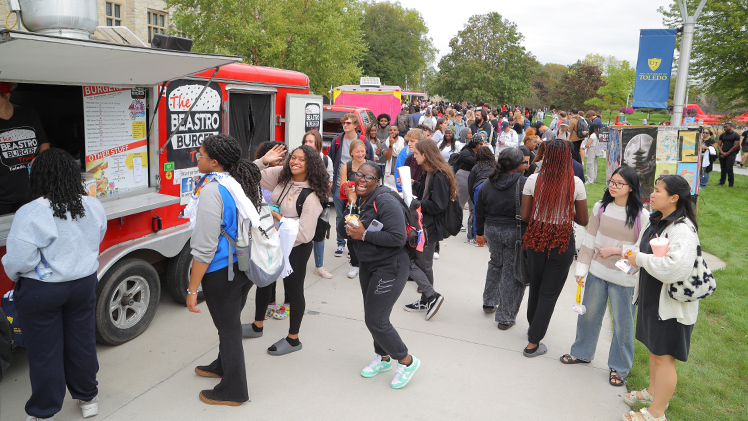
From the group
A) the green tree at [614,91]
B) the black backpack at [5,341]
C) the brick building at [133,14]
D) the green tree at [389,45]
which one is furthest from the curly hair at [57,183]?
the green tree at [389,45]

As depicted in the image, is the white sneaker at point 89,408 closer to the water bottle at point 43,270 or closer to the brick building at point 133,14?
the water bottle at point 43,270

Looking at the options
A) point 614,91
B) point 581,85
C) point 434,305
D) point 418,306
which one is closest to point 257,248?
point 434,305

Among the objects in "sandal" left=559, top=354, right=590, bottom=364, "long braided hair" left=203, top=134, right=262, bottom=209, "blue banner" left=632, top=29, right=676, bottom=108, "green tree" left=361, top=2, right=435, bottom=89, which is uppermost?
"green tree" left=361, top=2, right=435, bottom=89

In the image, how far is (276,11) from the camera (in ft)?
49.3

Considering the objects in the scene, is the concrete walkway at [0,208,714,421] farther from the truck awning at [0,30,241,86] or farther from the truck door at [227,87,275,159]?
the truck awning at [0,30,241,86]

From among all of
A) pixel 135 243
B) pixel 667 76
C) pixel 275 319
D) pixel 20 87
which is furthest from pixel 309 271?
pixel 667 76

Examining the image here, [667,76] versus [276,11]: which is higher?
[276,11]

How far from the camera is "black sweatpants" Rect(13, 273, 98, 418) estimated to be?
126 inches

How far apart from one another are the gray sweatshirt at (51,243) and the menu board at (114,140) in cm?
137

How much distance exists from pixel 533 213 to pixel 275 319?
2.76 m

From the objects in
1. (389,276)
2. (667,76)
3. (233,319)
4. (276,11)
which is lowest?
(233,319)

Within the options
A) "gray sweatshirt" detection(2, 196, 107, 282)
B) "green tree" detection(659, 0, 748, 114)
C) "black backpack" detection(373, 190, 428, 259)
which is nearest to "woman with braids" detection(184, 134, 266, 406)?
"gray sweatshirt" detection(2, 196, 107, 282)

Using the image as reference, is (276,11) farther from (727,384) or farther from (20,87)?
(727,384)

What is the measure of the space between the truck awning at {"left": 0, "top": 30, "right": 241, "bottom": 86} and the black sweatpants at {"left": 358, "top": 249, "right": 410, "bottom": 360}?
2.18m
